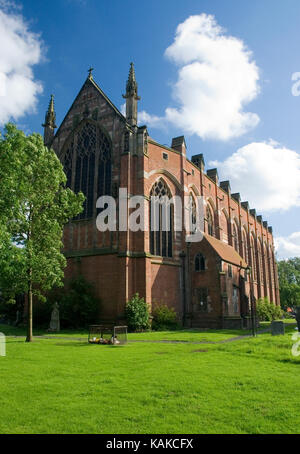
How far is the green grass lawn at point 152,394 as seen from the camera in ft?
17.6

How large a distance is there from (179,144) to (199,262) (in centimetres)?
1212

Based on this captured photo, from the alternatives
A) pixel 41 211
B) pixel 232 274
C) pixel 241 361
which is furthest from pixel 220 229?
pixel 241 361

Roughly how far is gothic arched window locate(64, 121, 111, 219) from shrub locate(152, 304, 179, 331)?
982 cm

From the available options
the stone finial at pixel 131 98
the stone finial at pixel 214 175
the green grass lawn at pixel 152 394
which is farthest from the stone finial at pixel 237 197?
the green grass lawn at pixel 152 394

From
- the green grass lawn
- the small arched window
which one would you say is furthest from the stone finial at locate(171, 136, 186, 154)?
the green grass lawn

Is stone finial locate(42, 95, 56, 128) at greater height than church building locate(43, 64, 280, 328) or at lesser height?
greater

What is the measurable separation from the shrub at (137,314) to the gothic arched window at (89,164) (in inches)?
345

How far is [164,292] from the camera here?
2847 cm

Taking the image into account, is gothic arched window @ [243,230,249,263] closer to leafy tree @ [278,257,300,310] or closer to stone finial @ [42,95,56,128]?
leafy tree @ [278,257,300,310]

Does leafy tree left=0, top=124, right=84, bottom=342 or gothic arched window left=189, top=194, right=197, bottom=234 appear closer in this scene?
leafy tree left=0, top=124, right=84, bottom=342

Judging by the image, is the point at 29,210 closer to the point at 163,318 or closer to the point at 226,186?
the point at 163,318

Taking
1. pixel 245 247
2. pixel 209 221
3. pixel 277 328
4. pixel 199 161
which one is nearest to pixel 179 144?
pixel 199 161

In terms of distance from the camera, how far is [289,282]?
9075 centimetres

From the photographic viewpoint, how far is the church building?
26.5m
